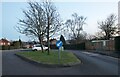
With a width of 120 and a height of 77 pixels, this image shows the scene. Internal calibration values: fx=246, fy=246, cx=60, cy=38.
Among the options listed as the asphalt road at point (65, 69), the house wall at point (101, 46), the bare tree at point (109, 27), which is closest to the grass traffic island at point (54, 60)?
the asphalt road at point (65, 69)

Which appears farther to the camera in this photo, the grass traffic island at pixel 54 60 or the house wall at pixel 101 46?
the house wall at pixel 101 46

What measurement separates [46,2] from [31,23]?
4.19 metres

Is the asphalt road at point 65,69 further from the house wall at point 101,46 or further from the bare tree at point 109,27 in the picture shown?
the bare tree at point 109,27

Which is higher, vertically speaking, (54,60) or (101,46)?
(101,46)

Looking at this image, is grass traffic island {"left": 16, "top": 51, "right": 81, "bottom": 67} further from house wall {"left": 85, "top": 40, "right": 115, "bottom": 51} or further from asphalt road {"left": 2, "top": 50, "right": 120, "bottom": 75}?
house wall {"left": 85, "top": 40, "right": 115, "bottom": 51}

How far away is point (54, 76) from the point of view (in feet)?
41.9

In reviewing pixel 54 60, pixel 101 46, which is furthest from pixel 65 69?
pixel 101 46

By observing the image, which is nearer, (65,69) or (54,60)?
(65,69)

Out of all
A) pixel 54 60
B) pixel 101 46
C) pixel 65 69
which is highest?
pixel 101 46

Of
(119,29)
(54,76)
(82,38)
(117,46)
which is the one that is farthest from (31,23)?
(82,38)

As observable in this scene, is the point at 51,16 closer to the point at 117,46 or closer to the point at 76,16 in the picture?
the point at 117,46

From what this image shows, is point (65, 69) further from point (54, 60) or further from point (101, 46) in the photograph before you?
point (101, 46)

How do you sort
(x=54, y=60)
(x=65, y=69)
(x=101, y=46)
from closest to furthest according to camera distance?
(x=65, y=69)
(x=54, y=60)
(x=101, y=46)

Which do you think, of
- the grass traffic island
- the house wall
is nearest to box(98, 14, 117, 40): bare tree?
the house wall
